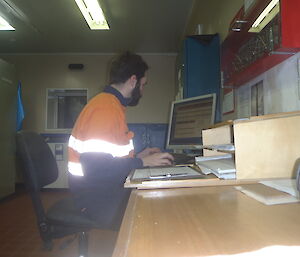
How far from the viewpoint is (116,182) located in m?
1.22

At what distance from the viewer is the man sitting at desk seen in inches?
46.5

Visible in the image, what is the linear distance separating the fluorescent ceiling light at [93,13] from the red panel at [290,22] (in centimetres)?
240

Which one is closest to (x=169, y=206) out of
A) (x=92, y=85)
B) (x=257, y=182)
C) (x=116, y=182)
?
(x=257, y=182)

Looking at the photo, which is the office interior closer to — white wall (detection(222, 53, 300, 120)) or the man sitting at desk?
white wall (detection(222, 53, 300, 120))

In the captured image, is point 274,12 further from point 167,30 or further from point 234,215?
point 167,30

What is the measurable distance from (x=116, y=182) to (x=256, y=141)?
0.67 meters

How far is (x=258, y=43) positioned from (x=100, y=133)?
794 mm

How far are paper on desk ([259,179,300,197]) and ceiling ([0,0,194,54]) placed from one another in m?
2.78

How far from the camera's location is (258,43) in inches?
40.3

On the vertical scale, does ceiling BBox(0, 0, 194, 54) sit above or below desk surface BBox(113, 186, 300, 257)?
above

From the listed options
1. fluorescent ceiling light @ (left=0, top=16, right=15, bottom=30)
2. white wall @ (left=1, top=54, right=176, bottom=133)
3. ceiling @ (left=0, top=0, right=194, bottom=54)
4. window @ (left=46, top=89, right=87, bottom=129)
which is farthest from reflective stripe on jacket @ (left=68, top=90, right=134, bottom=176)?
window @ (left=46, top=89, right=87, bottom=129)

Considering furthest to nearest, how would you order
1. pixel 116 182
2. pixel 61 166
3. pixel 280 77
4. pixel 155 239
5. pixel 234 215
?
1. pixel 61 166
2. pixel 116 182
3. pixel 280 77
4. pixel 234 215
5. pixel 155 239

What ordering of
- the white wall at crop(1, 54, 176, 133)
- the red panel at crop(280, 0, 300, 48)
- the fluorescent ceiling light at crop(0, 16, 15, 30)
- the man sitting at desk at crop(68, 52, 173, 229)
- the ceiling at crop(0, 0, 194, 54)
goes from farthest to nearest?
the white wall at crop(1, 54, 176, 133) < the fluorescent ceiling light at crop(0, 16, 15, 30) < the ceiling at crop(0, 0, 194, 54) < the man sitting at desk at crop(68, 52, 173, 229) < the red panel at crop(280, 0, 300, 48)

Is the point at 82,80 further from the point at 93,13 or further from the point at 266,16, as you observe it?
the point at 266,16
